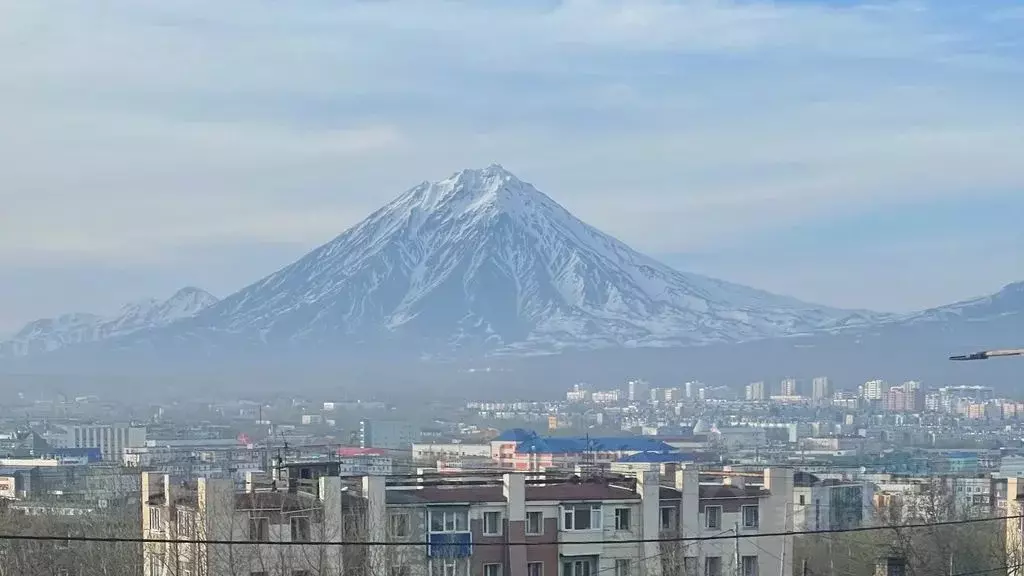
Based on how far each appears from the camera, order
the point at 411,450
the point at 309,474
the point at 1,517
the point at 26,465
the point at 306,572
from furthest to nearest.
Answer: the point at 411,450
the point at 26,465
the point at 1,517
the point at 309,474
the point at 306,572

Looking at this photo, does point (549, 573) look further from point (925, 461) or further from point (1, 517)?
point (925, 461)

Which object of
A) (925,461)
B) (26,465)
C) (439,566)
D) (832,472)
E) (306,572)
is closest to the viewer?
(306,572)

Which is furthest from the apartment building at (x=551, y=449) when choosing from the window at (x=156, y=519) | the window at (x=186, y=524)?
the window at (x=186, y=524)

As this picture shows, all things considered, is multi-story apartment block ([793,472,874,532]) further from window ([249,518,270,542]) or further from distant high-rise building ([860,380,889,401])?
distant high-rise building ([860,380,889,401])

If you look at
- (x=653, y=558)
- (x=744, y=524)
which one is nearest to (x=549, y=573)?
(x=653, y=558)

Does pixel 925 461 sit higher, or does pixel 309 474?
pixel 309 474

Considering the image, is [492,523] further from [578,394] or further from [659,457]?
[578,394]
